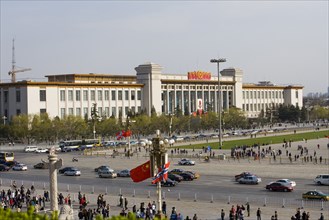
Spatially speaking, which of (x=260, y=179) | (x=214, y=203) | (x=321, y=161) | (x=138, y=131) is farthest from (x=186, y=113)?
(x=214, y=203)

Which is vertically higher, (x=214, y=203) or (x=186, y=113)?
(x=186, y=113)

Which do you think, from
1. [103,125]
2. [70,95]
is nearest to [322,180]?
[103,125]

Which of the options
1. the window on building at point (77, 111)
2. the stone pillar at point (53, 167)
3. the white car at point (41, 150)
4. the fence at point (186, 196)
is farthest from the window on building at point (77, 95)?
the stone pillar at point (53, 167)

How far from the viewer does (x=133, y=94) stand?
13600cm

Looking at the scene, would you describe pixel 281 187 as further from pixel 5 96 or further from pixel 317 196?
pixel 5 96

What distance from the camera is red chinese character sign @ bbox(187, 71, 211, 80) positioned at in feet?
491

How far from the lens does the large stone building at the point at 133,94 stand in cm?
11362

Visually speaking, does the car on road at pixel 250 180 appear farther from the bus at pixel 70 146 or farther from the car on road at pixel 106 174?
the bus at pixel 70 146

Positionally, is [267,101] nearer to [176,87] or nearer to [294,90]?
[294,90]

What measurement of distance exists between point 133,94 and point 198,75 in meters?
22.5

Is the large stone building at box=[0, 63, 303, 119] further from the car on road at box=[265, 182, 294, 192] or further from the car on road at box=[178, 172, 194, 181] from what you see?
the car on road at box=[265, 182, 294, 192]

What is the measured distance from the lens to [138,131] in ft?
390

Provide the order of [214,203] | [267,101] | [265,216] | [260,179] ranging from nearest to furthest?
[265,216], [214,203], [260,179], [267,101]

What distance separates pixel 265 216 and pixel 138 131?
84761 mm
